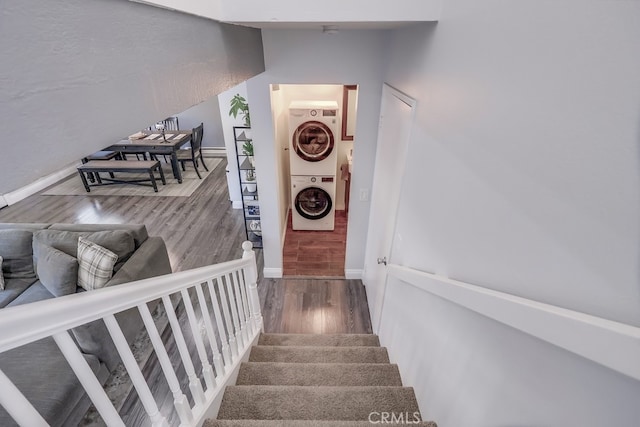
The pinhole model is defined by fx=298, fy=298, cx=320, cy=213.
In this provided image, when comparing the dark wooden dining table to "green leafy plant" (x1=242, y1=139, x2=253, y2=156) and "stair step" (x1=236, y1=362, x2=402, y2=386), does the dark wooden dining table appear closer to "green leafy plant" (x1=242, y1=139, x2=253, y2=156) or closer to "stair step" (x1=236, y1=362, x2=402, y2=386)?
"green leafy plant" (x1=242, y1=139, x2=253, y2=156)

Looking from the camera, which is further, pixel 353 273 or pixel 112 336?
pixel 353 273

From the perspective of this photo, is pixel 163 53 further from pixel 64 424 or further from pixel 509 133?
pixel 64 424

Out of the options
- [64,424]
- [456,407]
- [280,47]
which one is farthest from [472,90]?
[64,424]

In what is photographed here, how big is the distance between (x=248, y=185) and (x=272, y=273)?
1.12m

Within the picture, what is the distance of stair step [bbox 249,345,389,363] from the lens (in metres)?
2.06

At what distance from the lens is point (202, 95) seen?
105 centimetres

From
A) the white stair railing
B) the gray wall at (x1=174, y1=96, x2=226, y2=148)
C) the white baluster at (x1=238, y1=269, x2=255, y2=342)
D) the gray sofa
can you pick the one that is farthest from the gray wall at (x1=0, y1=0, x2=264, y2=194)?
the gray wall at (x1=174, y1=96, x2=226, y2=148)

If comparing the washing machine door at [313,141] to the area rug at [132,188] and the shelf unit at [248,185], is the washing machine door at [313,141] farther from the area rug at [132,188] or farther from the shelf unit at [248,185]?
the area rug at [132,188]

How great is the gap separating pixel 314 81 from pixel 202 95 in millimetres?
1680

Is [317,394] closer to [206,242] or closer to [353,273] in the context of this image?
[353,273]

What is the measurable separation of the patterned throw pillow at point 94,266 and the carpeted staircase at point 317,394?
1376 millimetres

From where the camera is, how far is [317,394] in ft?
4.90

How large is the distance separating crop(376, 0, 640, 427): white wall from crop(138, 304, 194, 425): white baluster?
979mm

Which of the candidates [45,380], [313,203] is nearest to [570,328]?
[45,380]
